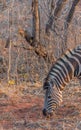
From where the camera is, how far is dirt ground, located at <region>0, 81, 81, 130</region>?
19.4 ft

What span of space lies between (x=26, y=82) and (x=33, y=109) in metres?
2.31

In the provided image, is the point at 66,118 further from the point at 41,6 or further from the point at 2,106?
the point at 41,6

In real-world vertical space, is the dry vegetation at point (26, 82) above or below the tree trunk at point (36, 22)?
below

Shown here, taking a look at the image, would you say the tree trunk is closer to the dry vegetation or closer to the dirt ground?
the dry vegetation

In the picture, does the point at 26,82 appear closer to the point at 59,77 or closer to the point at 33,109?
the point at 33,109

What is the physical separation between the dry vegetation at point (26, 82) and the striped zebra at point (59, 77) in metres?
0.23

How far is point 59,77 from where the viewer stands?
6438 millimetres

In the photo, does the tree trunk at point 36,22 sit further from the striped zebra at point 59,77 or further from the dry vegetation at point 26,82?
the striped zebra at point 59,77

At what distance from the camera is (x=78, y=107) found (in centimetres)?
689

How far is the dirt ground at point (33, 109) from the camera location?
5902 mm

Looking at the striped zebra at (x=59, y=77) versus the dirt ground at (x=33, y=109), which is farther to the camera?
the striped zebra at (x=59, y=77)

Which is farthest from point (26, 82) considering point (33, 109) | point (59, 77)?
point (59, 77)

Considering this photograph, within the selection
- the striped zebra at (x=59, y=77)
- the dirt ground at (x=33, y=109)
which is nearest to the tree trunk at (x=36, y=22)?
the dirt ground at (x=33, y=109)

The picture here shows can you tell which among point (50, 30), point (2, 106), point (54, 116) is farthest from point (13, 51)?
point (54, 116)
